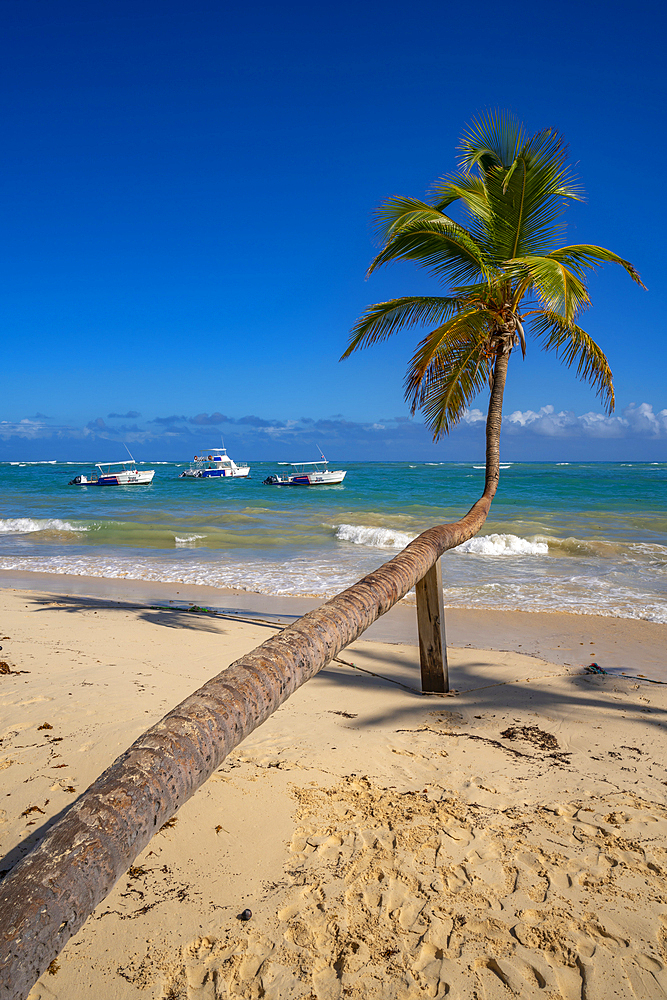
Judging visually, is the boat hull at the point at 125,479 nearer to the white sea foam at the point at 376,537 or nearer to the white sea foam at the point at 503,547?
the white sea foam at the point at 376,537

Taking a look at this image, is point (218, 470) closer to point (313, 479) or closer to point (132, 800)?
point (313, 479)

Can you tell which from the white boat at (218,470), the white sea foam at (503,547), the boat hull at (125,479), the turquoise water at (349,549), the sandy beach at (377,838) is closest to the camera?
the sandy beach at (377,838)

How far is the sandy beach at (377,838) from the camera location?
7.29ft

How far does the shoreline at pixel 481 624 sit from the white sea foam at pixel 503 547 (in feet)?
21.5

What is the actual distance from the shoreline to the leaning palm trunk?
565cm

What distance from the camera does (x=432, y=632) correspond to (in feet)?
17.6

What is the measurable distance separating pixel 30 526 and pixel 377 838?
2166 centimetres

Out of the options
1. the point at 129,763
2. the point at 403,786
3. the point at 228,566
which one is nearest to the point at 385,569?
the point at 403,786

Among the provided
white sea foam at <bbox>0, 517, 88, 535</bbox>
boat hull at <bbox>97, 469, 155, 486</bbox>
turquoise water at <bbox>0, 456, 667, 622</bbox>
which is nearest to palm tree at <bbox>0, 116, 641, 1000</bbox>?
turquoise water at <bbox>0, 456, 667, 622</bbox>

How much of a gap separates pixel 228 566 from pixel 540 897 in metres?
11.8

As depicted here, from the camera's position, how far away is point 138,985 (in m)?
2.14

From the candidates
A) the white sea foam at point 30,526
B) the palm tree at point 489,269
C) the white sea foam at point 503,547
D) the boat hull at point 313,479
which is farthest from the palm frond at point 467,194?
the boat hull at point 313,479

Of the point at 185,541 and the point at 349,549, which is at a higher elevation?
the point at 185,541

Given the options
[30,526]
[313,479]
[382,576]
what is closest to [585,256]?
[382,576]
